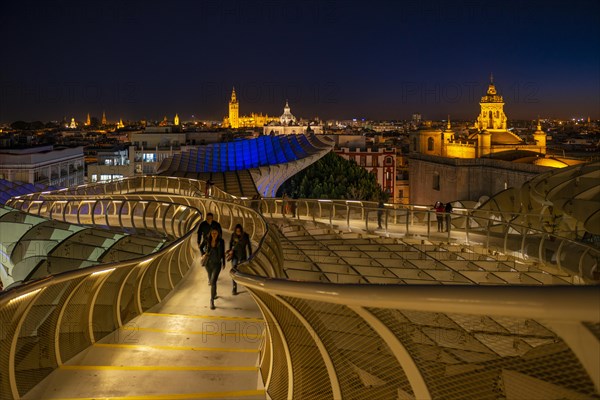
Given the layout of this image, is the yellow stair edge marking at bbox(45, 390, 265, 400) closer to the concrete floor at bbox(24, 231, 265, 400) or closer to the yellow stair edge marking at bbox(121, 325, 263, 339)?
the concrete floor at bbox(24, 231, 265, 400)

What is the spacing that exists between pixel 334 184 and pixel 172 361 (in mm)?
41436

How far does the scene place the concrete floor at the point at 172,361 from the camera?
445 cm

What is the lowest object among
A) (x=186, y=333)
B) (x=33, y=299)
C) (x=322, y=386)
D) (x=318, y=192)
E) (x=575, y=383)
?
(x=318, y=192)

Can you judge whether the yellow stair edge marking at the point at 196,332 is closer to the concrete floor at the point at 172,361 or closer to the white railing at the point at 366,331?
the concrete floor at the point at 172,361

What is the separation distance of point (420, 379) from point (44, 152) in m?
49.6

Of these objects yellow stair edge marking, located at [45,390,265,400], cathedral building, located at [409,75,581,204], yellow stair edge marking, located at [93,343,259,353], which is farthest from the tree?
yellow stair edge marking, located at [45,390,265,400]

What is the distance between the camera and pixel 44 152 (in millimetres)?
47562

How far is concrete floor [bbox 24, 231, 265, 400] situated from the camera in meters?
4.45

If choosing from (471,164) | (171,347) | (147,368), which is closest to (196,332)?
(171,347)

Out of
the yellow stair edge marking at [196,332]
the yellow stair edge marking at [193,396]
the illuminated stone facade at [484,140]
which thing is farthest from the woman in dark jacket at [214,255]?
the illuminated stone facade at [484,140]

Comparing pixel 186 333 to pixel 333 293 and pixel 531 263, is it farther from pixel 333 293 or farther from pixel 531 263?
pixel 531 263

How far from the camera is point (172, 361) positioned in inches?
201

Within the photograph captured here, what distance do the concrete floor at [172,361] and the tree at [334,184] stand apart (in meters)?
35.8

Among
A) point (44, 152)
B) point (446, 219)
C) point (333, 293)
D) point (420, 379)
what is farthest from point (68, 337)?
point (44, 152)
